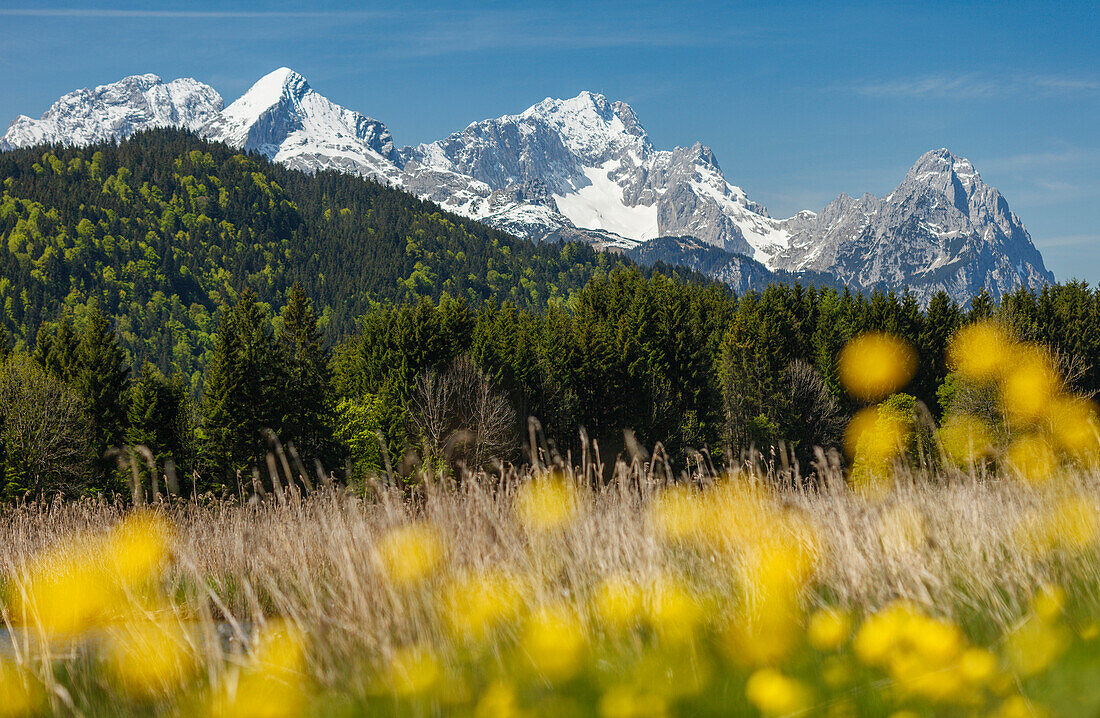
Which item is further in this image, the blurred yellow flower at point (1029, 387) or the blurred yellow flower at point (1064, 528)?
the blurred yellow flower at point (1029, 387)

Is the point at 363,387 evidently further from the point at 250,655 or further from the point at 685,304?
the point at 250,655

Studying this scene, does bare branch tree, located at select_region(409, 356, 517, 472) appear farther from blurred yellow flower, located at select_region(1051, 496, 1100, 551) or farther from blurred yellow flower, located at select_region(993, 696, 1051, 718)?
blurred yellow flower, located at select_region(993, 696, 1051, 718)

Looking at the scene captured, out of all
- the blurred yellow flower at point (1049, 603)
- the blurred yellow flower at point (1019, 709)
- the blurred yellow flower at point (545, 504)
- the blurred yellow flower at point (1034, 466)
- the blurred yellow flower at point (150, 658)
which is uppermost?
the blurred yellow flower at point (1034, 466)

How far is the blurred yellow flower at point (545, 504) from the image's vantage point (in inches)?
198

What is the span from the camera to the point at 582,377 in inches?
2215

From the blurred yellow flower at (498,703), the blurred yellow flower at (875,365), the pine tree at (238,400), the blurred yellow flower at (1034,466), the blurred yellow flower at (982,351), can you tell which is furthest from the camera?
the blurred yellow flower at (875,365)

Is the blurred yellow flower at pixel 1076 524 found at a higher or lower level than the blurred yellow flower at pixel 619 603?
higher

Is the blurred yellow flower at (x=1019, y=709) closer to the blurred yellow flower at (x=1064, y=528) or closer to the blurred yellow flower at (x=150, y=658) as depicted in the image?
the blurred yellow flower at (x=1064, y=528)

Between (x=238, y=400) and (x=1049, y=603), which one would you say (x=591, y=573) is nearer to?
(x=1049, y=603)

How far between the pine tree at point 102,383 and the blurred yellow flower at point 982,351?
5379 centimetres

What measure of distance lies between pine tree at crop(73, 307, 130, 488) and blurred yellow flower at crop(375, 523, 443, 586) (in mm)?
54995

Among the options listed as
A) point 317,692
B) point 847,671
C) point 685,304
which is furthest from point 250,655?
point 685,304

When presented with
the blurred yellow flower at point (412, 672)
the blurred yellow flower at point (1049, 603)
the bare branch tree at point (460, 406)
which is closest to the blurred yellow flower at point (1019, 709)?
the blurred yellow flower at point (1049, 603)

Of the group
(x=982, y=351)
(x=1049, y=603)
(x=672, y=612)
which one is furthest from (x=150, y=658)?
(x=982, y=351)
